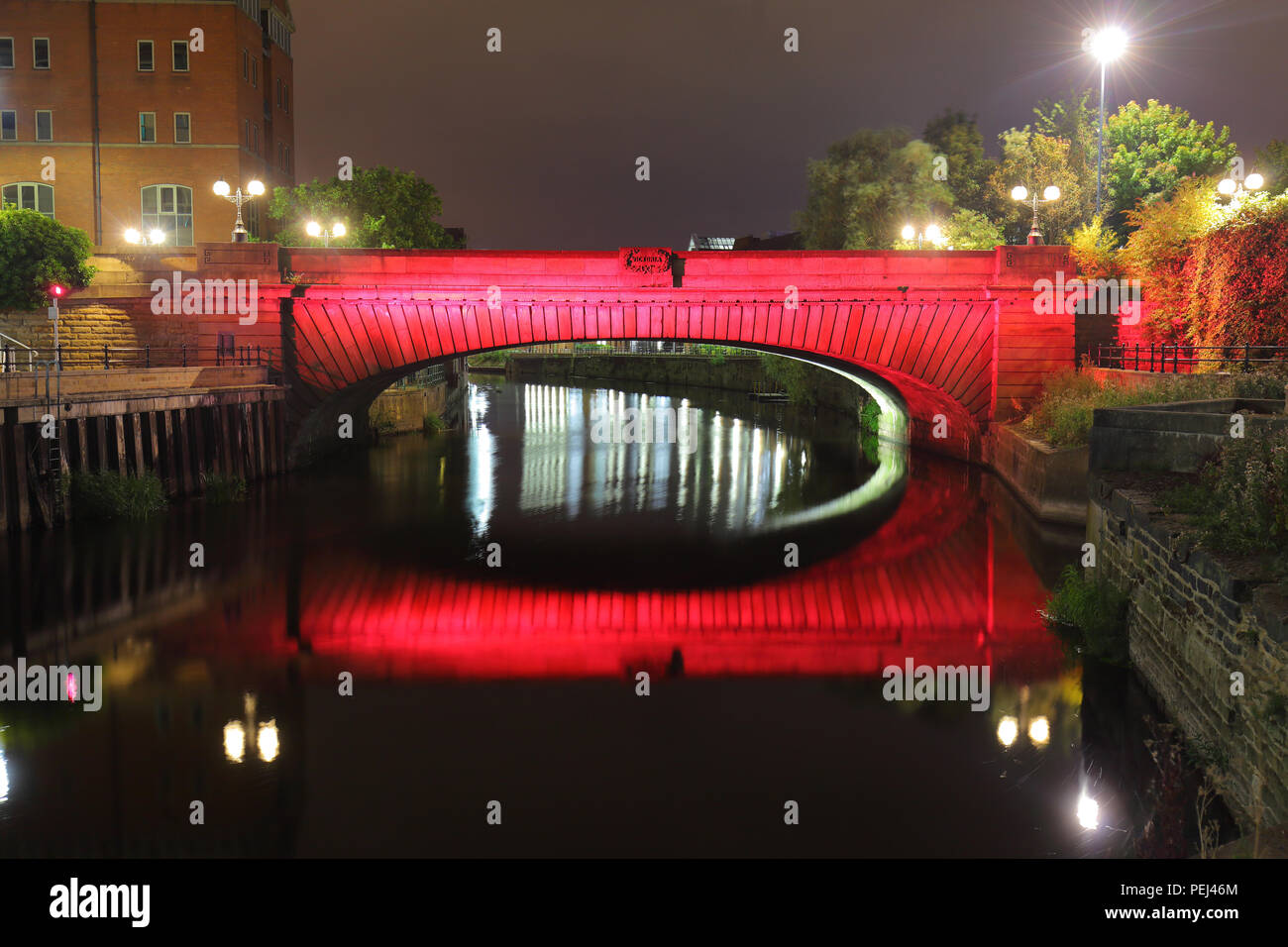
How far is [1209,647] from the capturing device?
27.7 ft

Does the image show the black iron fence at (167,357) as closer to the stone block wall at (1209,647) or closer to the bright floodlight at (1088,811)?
the stone block wall at (1209,647)

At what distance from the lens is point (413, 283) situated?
2830cm

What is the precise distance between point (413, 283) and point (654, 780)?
71.7 ft

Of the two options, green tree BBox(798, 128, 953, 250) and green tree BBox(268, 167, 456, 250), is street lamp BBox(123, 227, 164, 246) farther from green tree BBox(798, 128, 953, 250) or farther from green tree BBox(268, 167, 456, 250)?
green tree BBox(798, 128, 953, 250)

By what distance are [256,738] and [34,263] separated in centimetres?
2984

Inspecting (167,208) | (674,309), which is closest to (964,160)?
(674,309)

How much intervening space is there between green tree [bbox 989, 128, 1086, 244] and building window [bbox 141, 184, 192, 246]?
128ft

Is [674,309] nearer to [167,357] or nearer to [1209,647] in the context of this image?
[167,357]

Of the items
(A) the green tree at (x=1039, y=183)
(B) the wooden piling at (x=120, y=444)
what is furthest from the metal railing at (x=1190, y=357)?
(B) the wooden piling at (x=120, y=444)

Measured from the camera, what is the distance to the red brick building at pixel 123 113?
150 ft

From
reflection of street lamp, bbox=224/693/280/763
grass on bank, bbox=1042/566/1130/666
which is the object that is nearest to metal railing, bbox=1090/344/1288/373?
grass on bank, bbox=1042/566/1130/666

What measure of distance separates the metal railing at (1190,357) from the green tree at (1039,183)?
1994 centimetres
